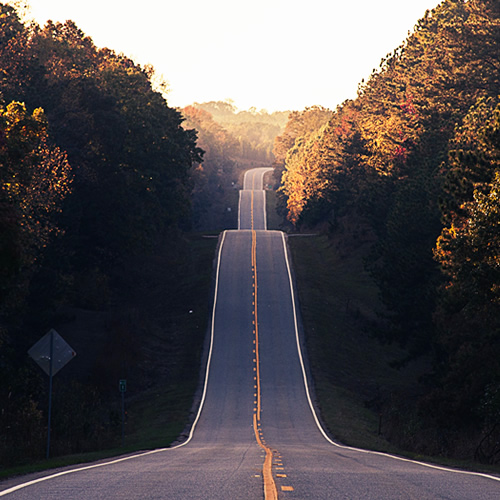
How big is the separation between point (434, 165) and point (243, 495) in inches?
1486

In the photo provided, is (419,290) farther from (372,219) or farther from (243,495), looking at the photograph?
(243,495)

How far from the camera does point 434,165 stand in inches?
1791

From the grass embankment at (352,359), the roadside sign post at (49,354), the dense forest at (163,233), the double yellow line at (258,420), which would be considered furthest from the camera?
the grass embankment at (352,359)

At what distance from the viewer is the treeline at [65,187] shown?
1089 inches

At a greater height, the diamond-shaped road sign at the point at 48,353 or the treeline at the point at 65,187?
the treeline at the point at 65,187

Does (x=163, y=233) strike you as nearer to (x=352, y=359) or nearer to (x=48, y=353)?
(x=352, y=359)

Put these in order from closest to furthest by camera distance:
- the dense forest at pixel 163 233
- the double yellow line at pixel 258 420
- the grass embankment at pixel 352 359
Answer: the double yellow line at pixel 258 420
the dense forest at pixel 163 233
the grass embankment at pixel 352 359

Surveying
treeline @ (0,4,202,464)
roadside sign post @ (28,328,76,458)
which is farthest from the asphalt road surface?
treeline @ (0,4,202,464)

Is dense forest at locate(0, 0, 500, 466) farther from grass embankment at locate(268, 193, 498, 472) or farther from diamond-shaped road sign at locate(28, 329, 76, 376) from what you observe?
diamond-shaped road sign at locate(28, 329, 76, 376)

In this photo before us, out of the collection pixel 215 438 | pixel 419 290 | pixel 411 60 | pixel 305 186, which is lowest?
pixel 215 438

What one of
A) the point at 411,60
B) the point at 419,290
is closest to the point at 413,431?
the point at 419,290

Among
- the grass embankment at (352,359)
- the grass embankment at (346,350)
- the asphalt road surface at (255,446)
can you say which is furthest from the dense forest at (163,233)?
the asphalt road surface at (255,446)

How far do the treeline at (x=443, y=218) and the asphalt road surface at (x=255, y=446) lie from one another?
607cm

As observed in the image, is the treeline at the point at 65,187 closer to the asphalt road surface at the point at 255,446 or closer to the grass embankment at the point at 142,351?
the grass embankment at the point at 142,351
